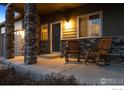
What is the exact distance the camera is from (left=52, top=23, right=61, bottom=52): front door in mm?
7609

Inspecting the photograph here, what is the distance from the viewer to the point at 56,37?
25.5 ft

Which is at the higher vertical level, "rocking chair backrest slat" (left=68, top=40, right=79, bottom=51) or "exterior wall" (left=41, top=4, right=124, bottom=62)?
"exterior wall" (left=41, top=4, right=124, bottom=62)

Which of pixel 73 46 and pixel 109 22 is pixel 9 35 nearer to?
pixel 73 46

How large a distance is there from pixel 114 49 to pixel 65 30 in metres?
2.59

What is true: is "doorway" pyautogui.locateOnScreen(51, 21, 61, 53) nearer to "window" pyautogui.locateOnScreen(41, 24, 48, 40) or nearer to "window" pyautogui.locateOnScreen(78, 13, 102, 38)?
"window" pyautogui.locateOnScreen(41, 24, 48, 40)

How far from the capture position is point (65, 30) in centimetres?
720

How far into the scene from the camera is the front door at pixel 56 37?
761 centimetres

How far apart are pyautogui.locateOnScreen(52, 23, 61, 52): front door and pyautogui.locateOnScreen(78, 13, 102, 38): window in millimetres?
1384

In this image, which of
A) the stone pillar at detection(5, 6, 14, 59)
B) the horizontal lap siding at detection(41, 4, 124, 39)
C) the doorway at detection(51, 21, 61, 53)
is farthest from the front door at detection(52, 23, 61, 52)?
the stone pillar at detection(5, 6, 14, 59)

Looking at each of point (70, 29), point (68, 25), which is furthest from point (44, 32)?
point (70, 29)

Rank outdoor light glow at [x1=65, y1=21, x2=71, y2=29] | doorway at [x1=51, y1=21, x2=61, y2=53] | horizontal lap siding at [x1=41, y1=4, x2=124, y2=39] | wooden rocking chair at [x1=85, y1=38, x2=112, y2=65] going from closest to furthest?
wooden rocking chair at [x1=85, y1=38, x2=112, y2=65] → horizontal lap siding at [x1=41, y1=4, x2=124, y2=39] → outdoor light glow at [x1=65, y1=21, x2=71, y2=29] → doorway at [x1=51, y1=21, x2=61, y2=53]

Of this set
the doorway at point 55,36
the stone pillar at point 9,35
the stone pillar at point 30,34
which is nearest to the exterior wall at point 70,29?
the doorway at point 55,36
